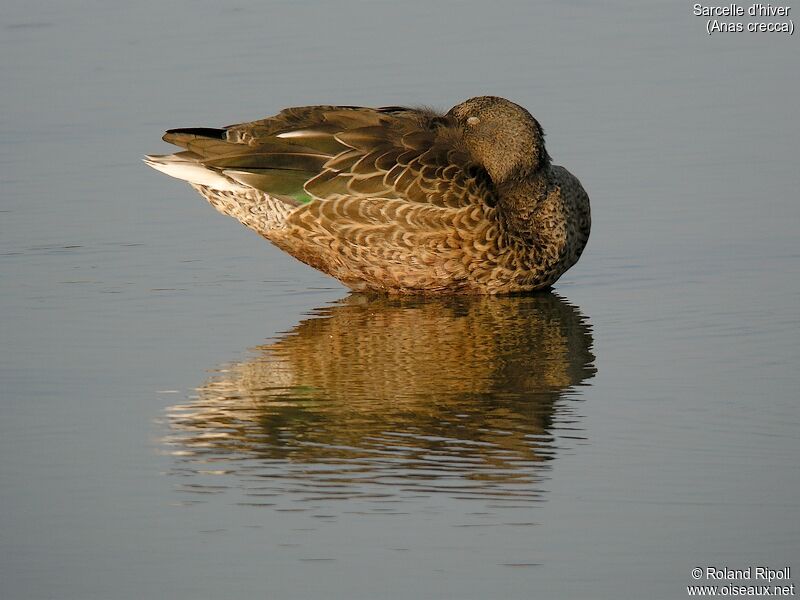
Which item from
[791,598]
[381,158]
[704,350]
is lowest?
[791,598]

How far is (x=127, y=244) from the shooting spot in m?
11.9

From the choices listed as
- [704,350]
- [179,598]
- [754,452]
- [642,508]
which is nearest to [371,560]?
[179,598]

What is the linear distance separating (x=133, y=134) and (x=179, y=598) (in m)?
7.90

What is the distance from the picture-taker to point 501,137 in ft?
37.2

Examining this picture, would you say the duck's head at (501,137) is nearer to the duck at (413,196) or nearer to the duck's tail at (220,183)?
the duck at (413,196)

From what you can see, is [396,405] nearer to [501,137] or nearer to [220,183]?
[501,137]

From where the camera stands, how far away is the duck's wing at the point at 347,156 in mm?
11125

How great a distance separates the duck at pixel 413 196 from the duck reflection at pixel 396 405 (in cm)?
40

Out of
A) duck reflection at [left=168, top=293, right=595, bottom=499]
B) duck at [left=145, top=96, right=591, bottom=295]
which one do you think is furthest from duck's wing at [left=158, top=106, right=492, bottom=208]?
duck reflection at [left=168, top=293, right=595, bottom=499]

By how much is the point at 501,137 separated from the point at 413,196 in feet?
2.44

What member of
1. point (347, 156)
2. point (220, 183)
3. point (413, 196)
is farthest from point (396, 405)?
point (220, 183)

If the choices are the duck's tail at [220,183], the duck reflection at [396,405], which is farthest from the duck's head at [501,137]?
the duck's tail at [220,183]

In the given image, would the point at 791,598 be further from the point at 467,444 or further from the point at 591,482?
the point at 467,444

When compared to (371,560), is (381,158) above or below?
above
